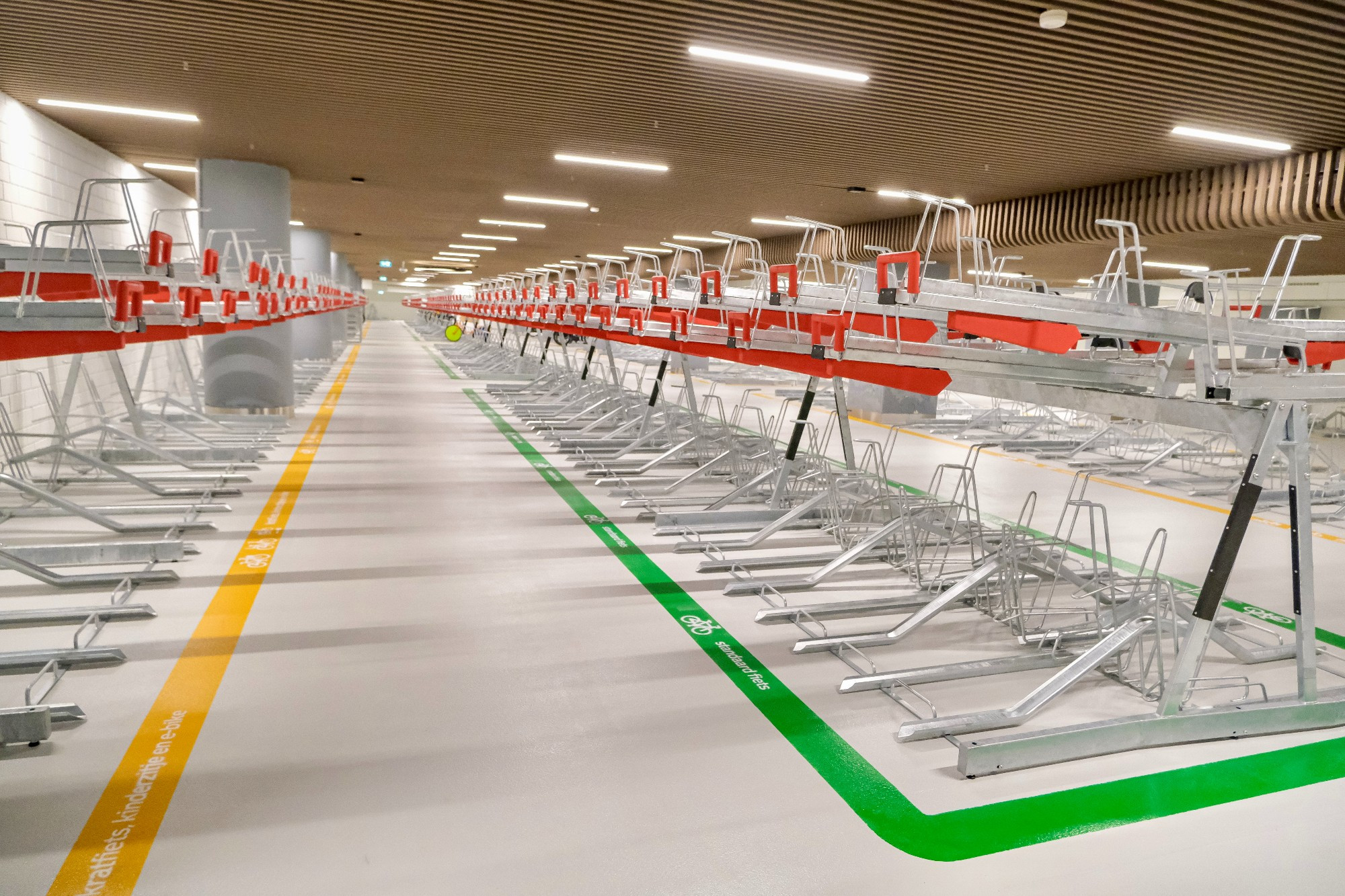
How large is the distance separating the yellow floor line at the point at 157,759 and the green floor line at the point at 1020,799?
2.76 m

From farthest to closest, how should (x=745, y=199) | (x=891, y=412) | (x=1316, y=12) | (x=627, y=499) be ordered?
(x=891, y=412) → (x=745, y=199) → (x=627, y=499) → (x=1316, y=12)

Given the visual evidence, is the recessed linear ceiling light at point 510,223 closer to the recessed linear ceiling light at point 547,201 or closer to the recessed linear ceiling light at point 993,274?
the recessed linear ceiling light at point 547,201

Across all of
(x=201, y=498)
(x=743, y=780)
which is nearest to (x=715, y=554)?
(x=743, y=780)

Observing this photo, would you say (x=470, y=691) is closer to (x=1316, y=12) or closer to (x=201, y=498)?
(x=201, y=498)

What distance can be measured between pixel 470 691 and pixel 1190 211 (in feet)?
36.4

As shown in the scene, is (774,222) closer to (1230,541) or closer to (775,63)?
(775,63)

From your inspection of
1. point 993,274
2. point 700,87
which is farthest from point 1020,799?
point 700,87

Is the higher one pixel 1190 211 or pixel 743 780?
pixel 1190 211

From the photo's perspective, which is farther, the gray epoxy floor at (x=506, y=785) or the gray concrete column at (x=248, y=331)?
the gray concrete column at (x=248, y=331)

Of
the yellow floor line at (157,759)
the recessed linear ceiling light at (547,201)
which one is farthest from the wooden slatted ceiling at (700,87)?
the yellow floor line at (157,759)

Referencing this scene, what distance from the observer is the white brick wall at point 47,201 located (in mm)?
9859

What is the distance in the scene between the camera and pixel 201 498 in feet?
28.6

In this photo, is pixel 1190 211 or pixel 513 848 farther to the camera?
pixel 1190 211

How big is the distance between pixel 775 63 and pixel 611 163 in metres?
5.12
